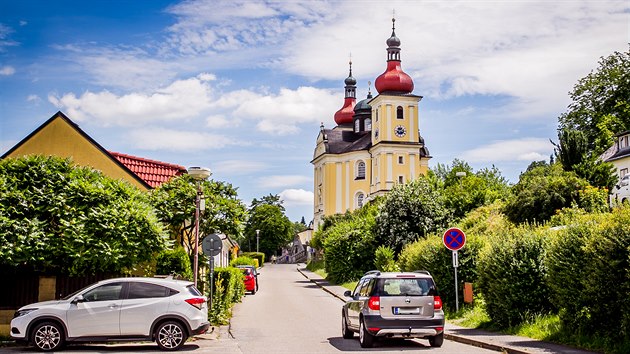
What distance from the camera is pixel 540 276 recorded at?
18.0 meters

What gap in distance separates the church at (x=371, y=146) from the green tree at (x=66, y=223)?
68287 mm

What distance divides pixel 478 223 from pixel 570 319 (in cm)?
2697

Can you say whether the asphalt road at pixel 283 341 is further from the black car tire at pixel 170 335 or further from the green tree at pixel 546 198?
the green tree at pixel 546 198

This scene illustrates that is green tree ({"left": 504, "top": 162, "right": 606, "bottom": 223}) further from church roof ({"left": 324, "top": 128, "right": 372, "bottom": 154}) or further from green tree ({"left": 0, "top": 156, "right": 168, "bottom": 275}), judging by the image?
church roof ({"left": 324, "top": 128, "right": 372, "bottom": 154})

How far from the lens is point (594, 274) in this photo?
1359 cm

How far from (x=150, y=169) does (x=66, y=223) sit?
1170 cm

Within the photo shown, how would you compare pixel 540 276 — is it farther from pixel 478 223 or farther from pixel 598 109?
pixel 598 109

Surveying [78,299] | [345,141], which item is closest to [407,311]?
[78,299]

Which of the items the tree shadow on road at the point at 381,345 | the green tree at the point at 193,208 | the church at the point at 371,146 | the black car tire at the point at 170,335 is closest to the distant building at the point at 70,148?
the green tree at the point at 193,208

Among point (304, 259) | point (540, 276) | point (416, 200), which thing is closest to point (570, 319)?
point (540, 276)

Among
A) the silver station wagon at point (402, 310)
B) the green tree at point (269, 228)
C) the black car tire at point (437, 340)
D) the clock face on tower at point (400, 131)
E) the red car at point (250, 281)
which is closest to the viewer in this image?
the silver station wagon at point (402, 310)

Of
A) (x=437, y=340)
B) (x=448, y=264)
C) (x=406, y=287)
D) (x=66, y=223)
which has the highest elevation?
(x=66, y=223)

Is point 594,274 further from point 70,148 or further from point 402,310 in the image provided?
point 70,148

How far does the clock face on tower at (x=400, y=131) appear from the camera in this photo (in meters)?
92.8
